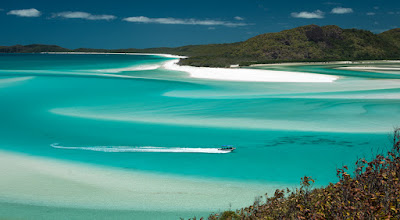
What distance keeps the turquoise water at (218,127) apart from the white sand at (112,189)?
590mm

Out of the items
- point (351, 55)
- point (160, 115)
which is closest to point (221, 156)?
point (160, 115)

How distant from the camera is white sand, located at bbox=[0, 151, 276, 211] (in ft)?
27.0

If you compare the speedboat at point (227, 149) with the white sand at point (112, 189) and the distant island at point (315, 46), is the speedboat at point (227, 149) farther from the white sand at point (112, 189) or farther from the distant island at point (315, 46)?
the distant island at point (315, 46)

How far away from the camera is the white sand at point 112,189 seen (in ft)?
27.0

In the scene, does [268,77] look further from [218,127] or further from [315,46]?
[315,46]

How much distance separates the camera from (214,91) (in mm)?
27406

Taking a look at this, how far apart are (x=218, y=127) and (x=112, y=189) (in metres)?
7.12

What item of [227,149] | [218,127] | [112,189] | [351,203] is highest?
[351,203]

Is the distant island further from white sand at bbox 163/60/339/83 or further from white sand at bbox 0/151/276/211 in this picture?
white sand at bbox 0/151/276/211

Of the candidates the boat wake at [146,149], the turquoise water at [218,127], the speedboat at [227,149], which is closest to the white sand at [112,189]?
the turquoise water at [218,127]

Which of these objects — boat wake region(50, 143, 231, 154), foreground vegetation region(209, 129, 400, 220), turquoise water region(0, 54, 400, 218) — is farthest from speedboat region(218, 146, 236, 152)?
foreground vegetation region(209, 129, 400, 220)

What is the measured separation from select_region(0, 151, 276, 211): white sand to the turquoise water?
0.59 meters

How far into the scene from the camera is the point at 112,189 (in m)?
9.12

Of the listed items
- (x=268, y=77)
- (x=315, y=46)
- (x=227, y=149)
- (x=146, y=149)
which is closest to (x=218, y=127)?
(x=227, y=149)
